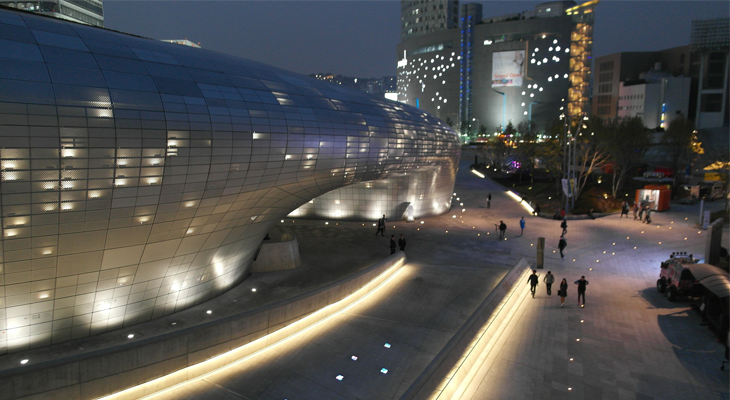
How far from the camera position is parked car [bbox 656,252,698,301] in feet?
49.3

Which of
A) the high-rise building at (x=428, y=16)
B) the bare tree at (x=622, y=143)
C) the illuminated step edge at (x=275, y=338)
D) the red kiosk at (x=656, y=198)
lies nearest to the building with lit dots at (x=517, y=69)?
the high-rise building at (x=428, y=16)

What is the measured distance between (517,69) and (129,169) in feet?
340

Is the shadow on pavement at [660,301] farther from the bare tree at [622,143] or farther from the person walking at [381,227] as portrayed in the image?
the bare tree at [622,143]

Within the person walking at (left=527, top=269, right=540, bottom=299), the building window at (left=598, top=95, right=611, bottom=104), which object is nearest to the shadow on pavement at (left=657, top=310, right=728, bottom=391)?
the person walking at (left=527, top=269, right=540, bottom=299)

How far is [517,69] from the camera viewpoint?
98.6m

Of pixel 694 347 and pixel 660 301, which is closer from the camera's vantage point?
pixel 694 347

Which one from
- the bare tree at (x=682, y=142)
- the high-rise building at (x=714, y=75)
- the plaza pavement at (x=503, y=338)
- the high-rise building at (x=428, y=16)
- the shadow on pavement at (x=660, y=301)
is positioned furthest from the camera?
the high-rise building at (x=428, y=16)

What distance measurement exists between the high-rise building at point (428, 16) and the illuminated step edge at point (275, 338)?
143m

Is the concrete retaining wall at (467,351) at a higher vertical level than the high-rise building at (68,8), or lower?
lower

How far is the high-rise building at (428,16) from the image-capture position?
142 m

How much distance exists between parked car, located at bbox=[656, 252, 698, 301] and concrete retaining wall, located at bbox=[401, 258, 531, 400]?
5.86 m

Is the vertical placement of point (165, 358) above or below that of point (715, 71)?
below

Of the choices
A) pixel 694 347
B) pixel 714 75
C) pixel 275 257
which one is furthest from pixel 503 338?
pixel 714 75

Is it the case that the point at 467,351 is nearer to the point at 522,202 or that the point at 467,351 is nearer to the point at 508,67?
the point at 522,202
